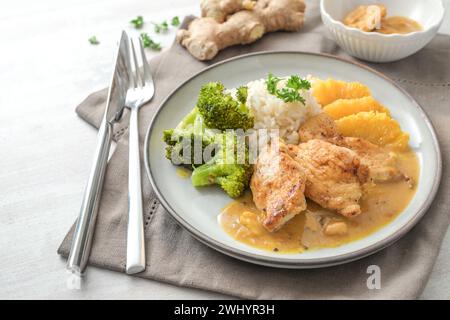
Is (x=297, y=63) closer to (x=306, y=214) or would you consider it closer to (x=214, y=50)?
(x=214, y=50)

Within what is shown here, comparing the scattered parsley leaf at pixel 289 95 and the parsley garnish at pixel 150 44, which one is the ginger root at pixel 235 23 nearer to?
the parsley garnish at pixel 150 44

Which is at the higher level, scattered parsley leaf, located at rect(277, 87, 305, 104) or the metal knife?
scattered parsley leaf, located at rect(277, 87, 305, 104)

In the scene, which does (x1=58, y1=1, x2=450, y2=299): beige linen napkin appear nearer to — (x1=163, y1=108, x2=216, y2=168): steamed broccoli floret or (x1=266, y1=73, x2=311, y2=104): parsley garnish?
(x1=163, y1=108, x2=216, y2=168): steamed broccoli floret

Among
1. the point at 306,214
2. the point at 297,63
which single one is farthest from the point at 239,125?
the point at 297,63

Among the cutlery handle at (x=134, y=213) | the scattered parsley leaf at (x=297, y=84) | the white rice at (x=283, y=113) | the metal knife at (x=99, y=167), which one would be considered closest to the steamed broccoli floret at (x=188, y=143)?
the cutlery handle at (x=134, y=213)

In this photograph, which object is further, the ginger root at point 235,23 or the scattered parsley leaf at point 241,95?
the ginger root at point 235,23

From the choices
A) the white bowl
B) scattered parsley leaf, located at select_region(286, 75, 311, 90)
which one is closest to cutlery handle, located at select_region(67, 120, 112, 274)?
scattered parsley leaf, located at select_region(286, 75, 311, 90)
